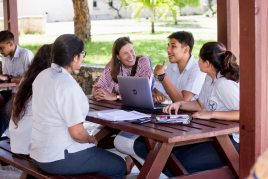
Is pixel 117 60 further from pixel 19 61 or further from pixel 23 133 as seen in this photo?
pixel 19 61

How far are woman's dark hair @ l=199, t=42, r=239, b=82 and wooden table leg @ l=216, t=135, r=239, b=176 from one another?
0.45 m

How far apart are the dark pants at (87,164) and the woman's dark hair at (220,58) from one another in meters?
0.90

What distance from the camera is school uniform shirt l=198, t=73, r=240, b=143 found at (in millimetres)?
3389

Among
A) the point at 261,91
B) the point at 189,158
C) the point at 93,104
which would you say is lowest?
the point at 189,158

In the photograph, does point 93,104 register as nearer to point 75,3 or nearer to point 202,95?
point 202,95

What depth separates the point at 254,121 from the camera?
283 cm

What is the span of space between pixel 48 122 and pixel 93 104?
0.96 m

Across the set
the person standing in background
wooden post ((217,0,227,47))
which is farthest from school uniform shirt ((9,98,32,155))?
the person standing in background

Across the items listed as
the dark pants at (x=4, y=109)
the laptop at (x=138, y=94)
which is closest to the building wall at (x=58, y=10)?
the dark pants at (x=4, y=109)

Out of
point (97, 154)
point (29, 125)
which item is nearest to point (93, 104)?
point (29, 125)

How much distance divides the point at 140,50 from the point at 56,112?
33.0 feet

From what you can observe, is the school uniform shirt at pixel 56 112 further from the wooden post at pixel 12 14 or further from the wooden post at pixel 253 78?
the wooden post at pixel 12 14

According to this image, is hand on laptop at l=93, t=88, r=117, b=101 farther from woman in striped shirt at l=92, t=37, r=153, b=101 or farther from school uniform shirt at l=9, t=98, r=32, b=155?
school uniform shirt at l=9, t=98, r=32, b=155

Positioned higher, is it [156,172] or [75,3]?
[75,3]
